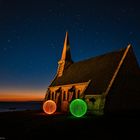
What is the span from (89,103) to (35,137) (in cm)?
1765

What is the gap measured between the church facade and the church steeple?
1127cm

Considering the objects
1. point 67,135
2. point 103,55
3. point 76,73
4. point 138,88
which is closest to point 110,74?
point 138,88

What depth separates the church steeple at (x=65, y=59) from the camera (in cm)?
5294

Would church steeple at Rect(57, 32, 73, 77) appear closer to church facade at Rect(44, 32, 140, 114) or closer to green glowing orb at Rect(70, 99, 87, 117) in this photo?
church facade at Rect(44, 32, 140, 114)

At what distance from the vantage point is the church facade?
97.7ft

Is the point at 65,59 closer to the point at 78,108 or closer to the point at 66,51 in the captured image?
the point at 66,51

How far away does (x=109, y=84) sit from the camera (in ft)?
99.1

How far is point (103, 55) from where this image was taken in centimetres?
4081

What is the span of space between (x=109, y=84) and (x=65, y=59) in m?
24.5

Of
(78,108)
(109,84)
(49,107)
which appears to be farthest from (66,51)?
(78,108)

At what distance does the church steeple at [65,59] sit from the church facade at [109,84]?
444 inches

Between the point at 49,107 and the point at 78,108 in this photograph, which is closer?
the point at 78,108

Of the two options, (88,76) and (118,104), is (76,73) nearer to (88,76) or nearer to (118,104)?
(88,76)

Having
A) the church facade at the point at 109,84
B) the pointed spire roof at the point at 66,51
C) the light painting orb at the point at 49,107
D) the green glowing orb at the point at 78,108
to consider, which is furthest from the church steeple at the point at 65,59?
the green glowing orb at the point at 78,108
